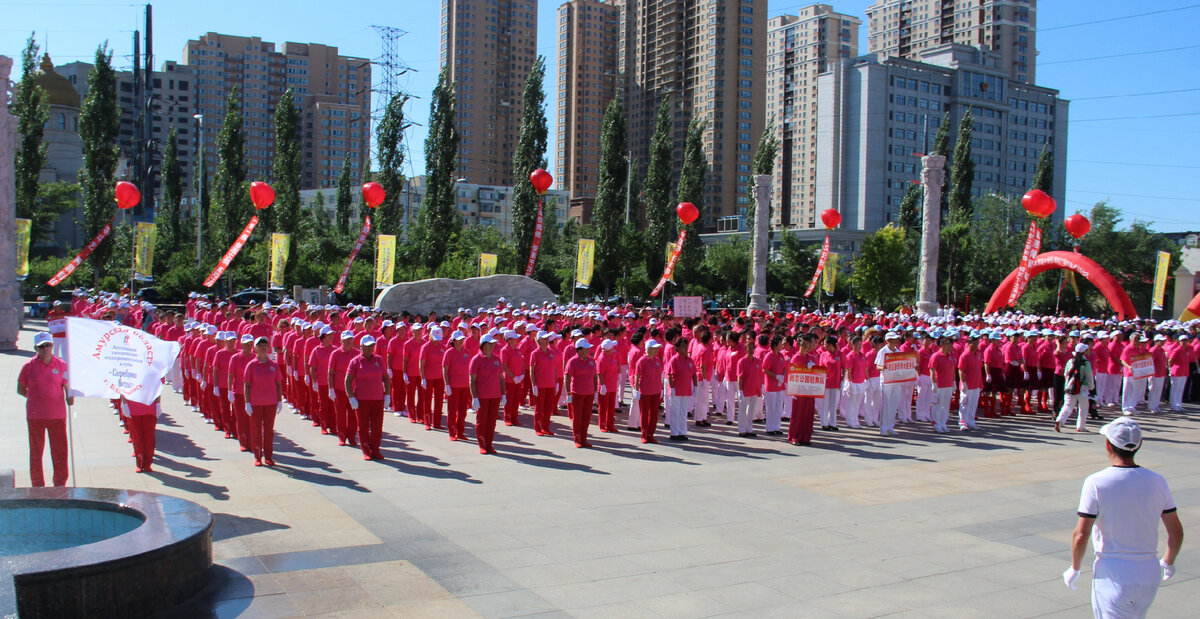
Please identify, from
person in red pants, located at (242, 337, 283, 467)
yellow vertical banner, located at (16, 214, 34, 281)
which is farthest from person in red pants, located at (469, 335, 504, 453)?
yellow vertical banner, located at (16, 214, 34, 281)

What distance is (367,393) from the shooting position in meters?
10.7

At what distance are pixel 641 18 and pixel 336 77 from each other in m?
55.3

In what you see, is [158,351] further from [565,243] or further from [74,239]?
[74,239]

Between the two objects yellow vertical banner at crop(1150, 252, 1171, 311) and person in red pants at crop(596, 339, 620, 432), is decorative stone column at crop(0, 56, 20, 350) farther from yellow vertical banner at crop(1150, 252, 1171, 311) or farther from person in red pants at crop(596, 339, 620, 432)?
yellow vertical banner at crop(1150, 252, 1171, 311)

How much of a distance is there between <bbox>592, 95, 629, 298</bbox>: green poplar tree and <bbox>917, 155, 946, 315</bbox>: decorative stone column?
1478cm

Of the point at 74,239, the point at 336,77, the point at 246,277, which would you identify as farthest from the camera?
the point at 336,77

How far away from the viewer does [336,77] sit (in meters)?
141

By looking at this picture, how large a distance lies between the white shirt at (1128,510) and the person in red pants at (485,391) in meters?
7.96

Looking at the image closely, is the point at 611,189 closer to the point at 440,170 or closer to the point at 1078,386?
the point at 440,170

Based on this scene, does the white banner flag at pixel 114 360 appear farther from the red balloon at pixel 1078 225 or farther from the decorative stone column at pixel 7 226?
the red balloon at pixel 1078 225

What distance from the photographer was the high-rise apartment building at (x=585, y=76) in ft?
375

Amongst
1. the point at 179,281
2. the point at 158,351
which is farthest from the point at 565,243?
the point at 158,351

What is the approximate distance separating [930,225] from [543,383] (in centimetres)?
2234

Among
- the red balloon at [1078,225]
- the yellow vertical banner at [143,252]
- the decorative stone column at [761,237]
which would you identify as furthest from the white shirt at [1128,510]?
the yellow vertical banner at [143,252]
